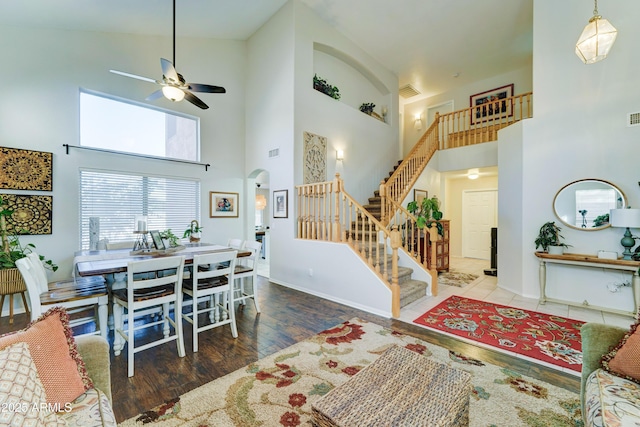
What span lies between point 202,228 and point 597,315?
21.7 ft

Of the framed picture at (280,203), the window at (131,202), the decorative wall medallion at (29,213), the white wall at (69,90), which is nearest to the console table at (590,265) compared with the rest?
the framed picture at (280,203)

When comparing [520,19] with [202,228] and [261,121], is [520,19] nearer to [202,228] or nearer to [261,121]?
[261,121]

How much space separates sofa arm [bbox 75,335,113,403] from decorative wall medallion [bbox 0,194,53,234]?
355cm

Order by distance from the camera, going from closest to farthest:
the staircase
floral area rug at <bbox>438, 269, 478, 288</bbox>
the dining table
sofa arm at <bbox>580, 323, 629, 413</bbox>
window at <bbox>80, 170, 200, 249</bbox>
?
sofa arm at <bbox>580, 323, 629, 413</bbox>, the dining table, the staircase, window at <bbox>80, 170, 200, 249</bbox>, floral area rug at <bbox>438, 269, 478, 288</bbox>

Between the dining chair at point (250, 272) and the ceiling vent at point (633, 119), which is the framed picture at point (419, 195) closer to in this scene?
the ceiling vent at point (633, 119)

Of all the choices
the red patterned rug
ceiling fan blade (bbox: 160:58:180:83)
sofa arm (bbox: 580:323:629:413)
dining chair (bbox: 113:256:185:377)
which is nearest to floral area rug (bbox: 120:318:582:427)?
sofa arm (bbox: 580:323:629:413)

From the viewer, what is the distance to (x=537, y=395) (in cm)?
197

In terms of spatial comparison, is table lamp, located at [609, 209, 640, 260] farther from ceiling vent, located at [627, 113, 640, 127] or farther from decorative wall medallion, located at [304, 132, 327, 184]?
decorative wall medallion, located at [304, 132, 327, 184]

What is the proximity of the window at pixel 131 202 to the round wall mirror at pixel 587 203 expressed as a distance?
6505mm

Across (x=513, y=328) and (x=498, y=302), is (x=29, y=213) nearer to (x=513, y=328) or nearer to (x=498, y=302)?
(x=513, y=328)

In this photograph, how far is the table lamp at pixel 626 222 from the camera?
3215 mm

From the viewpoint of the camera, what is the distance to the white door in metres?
7.64

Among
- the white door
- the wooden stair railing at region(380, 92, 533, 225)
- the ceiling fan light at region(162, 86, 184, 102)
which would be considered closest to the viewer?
the ceiling fan light at region(162, 86, 184, 102)

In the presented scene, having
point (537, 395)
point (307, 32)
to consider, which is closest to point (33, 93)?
point (307, 32)
